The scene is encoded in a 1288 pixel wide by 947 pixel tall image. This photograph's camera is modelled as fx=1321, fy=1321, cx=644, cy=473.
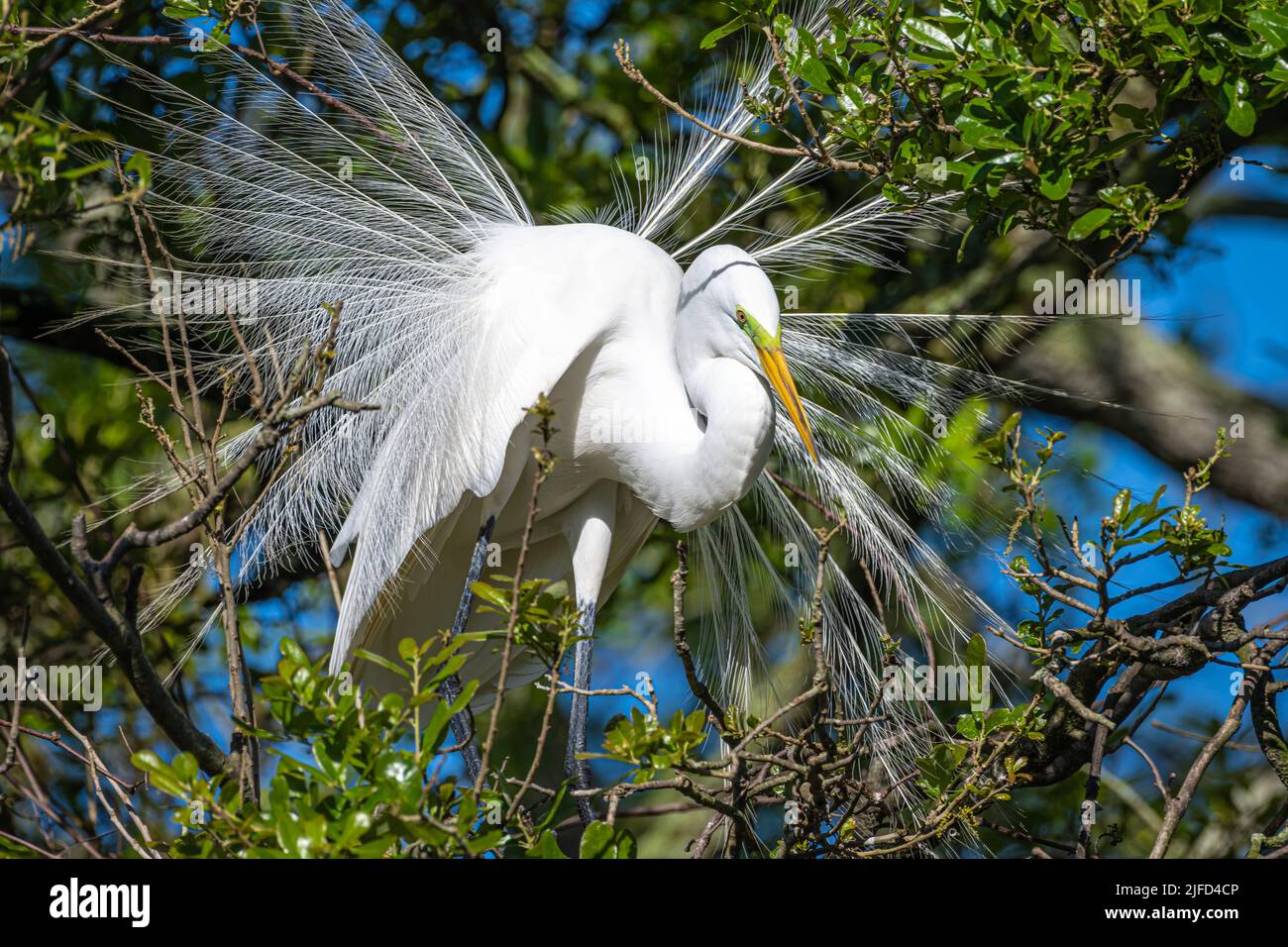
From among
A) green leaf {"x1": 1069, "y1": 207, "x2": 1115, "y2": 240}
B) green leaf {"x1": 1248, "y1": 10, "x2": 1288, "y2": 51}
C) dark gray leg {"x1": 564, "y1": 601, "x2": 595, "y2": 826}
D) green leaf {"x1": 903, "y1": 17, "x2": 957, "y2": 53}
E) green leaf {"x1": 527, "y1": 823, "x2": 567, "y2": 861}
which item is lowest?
green leaf {"x1": 527, "y1": 823, "x2": 567, "y2": 861}

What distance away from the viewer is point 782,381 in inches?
96.8

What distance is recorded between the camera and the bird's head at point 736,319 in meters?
2.48

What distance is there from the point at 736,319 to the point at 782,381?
0.18 m

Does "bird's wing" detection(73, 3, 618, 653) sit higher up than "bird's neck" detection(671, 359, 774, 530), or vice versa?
"bird's wing" detection(73, 3, 618, 653)

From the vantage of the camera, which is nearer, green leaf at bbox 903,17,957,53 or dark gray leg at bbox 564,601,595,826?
green leaf at bbox 903,17,957,53

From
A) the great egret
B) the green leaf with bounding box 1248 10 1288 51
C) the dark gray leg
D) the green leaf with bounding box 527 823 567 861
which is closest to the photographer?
the green leaf with bounding box 527 823 567 861

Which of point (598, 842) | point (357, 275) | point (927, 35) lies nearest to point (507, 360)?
point (357, 275)

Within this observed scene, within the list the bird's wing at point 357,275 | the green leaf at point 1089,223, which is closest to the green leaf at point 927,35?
the green leaf at point 1089,223

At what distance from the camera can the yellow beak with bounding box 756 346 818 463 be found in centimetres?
240

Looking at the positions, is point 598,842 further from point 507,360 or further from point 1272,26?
point 1272,26

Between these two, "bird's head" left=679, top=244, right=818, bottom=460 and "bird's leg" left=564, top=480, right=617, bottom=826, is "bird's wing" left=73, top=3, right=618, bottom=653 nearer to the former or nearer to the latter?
"bird's head" left=679, top=244, right=818, bottom=460

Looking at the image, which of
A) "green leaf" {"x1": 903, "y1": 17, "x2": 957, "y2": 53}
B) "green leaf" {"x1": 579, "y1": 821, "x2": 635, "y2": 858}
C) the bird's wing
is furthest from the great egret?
"green leaf" {"x1": 579, "y1": 821, "x2": 635, "y2": 858}

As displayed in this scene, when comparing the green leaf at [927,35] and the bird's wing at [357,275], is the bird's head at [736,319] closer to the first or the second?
the bird's wing at [357,275]
